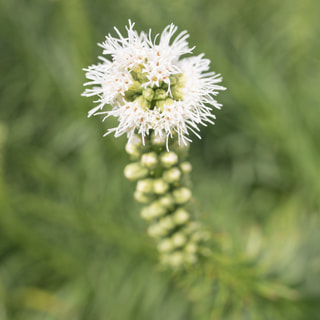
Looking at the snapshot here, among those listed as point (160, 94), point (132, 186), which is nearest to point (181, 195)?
point (160, 94)

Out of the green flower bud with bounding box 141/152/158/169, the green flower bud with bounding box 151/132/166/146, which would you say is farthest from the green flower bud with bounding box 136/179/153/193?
the green flower bud with bounding box 151/132/166/146

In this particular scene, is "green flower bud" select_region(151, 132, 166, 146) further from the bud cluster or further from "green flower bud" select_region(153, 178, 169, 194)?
"green flower bud" select_region(153, 178, 169, 194)

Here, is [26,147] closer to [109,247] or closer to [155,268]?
[109,247]

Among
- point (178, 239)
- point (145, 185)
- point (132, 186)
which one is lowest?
point (178, 239)

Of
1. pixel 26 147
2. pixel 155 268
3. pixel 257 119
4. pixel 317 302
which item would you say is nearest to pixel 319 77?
pixel 257 119

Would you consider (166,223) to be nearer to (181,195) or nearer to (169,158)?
(181,195)

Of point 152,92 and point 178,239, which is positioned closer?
point 152,92
